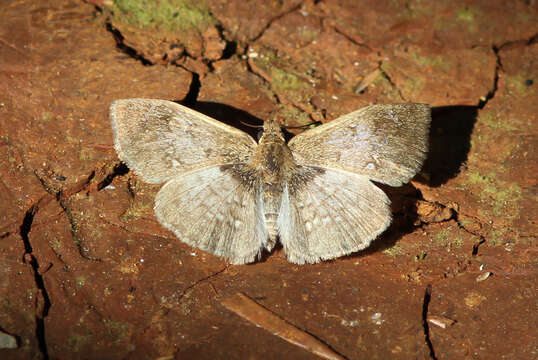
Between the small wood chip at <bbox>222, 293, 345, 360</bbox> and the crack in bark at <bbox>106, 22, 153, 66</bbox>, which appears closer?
the small wood chip at <bbox>222, 293, 345, 360</bbox>

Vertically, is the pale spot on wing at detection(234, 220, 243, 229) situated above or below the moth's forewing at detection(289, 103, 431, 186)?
below

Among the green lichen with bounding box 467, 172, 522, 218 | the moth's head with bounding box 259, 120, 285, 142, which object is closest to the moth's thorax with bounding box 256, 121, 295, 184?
the moth's head with bounding box 259, 120, 285, 142

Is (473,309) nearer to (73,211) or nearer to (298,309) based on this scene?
(298,309)

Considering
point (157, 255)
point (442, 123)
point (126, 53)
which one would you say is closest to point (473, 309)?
point (442, 123)

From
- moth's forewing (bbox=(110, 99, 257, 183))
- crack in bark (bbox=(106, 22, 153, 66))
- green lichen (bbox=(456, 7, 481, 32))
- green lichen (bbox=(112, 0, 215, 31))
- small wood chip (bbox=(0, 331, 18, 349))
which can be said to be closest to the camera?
small wood chip (bbox=(0, 331, 18, 349))

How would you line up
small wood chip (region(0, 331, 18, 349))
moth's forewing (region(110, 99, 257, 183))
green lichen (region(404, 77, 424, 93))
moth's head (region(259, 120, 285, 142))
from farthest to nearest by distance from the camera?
green lichen (region(404, 77, 424, 93)) → moth's head (region(259, 120, 285, 142)) → moth's forewing (region(110, 99, 257, 183)) → small wood chip (region(0, 331, 18, 349))

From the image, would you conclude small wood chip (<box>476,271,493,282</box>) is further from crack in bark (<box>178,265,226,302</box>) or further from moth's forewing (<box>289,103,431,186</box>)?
crack in bark (<box>178,265,226,302</box>)

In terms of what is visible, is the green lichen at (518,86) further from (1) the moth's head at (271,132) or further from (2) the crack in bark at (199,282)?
(2) the crack in bark at (199,282)

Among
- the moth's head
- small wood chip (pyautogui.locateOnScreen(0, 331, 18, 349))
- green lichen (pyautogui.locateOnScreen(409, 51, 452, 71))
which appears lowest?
small wood chip (pyautogui.locateOnScreen(0, 331, 18, 349))
